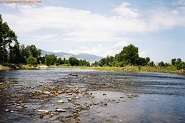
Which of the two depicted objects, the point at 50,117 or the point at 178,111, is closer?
the point at 50,117

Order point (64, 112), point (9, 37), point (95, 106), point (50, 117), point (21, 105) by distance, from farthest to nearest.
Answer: point (9, 37) → point (95, 106) → point (21, 105) → point (64, 112) → point (50, 117)

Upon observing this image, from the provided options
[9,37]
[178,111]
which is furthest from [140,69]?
[178,111]

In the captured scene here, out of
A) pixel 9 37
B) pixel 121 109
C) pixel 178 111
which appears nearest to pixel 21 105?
pixel 121 109

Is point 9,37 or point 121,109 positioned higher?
point 9,37

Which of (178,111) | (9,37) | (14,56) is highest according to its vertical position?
(9,37)

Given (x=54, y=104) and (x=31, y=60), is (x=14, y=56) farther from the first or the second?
(x=54, y=104)

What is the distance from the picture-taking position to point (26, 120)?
63.3ft

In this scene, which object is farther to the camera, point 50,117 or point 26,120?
point 50,117

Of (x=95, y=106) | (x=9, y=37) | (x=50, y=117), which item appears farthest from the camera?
(x=9, y=37)

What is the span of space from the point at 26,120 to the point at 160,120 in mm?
12425

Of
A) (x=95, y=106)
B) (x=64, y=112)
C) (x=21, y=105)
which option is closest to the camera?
(x=64, y=112)

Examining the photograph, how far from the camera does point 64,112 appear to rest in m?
23.0

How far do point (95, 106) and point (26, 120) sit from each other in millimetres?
9766

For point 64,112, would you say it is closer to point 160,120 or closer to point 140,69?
point 160,120
